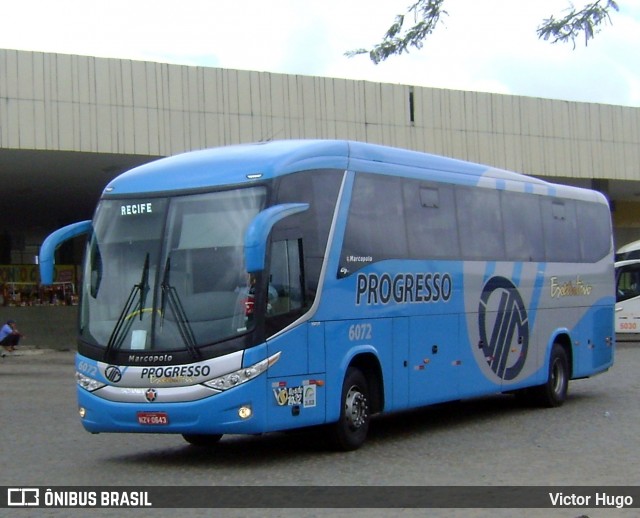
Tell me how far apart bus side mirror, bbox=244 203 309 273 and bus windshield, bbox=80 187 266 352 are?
278 mm

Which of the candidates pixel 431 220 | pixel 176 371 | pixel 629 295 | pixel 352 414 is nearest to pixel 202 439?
pixel 352 414

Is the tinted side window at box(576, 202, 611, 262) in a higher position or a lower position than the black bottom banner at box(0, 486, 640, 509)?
higher

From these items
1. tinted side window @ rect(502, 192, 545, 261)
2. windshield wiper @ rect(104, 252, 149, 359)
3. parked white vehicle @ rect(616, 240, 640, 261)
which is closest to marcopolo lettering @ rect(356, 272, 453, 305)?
tinted side window @ rect(502, 192, 545, 261)

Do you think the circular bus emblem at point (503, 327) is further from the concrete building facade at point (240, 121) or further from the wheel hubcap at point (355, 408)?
the concrete building facade at point (240, 121)

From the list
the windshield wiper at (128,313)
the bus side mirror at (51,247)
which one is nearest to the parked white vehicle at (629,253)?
the bus side mirror at (51,247)

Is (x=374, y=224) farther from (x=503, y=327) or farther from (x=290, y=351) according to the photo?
(x=503, y=327)

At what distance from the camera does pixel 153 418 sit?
11164mm

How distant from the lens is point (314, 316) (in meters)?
11.9

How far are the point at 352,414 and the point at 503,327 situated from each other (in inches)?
168

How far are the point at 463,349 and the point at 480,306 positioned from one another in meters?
0.77

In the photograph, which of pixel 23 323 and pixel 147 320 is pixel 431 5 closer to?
pixel 147 320

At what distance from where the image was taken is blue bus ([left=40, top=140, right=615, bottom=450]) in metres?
11.1

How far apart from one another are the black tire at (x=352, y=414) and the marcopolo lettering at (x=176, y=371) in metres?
1.82

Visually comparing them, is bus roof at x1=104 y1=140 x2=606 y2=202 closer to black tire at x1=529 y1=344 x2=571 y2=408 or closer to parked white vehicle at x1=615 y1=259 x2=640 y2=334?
black tire at x1=529 y1=344 x2=571 y2=408
